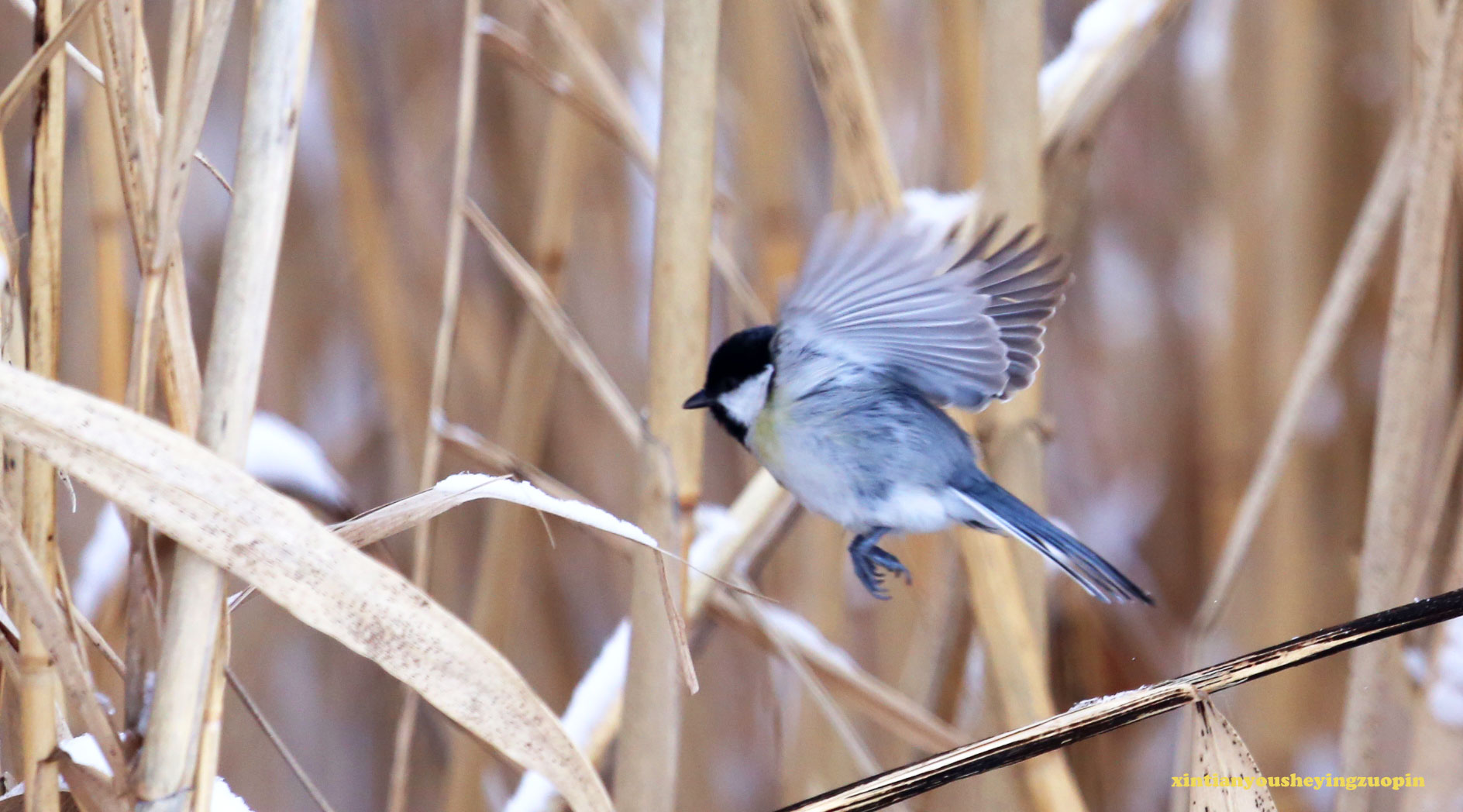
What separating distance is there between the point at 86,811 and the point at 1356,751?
0.68 metres

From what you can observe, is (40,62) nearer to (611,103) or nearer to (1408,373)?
(611,103)

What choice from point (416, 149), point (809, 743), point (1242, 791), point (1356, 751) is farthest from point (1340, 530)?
point (416, 149)

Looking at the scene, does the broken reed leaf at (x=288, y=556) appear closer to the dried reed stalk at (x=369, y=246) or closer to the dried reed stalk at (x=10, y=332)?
the dried reed stalk at (x=10, y=332)

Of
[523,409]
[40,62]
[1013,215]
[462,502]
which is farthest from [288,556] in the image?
[523,409]

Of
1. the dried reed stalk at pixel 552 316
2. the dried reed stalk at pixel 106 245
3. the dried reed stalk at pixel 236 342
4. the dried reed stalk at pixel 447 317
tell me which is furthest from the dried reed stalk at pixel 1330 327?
the dried reed stalk at pixel 106 245

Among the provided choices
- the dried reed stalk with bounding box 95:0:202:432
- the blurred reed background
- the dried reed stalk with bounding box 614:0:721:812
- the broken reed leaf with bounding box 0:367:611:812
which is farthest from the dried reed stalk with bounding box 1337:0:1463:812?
the dried reed stalk with bounding box 95:0:202:432

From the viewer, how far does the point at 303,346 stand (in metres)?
1.13

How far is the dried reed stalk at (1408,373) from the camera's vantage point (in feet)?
2.11

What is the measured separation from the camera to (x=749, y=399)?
27.8 inches

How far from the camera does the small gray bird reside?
0.60 metres

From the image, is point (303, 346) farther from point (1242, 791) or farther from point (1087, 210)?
point (1242, 791)

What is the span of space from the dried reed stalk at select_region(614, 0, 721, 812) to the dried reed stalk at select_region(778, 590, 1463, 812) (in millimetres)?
188

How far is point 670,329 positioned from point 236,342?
26 cm

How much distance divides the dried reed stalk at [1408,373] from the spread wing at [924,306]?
0.19 meters
